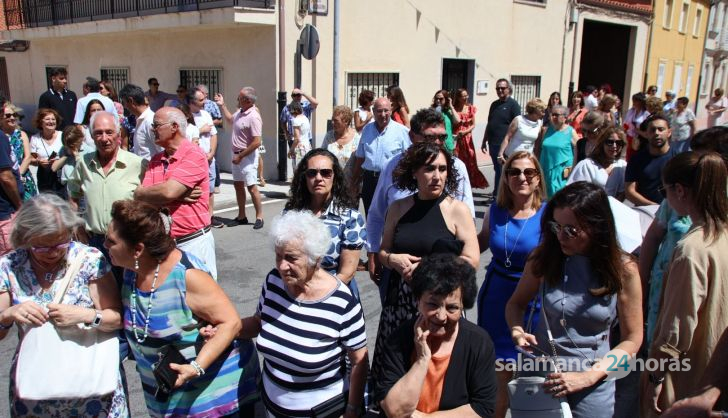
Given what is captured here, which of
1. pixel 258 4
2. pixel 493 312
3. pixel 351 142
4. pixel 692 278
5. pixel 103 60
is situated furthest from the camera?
pixel 103 60

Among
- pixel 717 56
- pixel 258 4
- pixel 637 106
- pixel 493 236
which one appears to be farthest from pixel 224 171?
pixel 717 56

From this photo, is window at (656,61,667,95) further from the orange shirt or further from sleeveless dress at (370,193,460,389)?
the orange shirt

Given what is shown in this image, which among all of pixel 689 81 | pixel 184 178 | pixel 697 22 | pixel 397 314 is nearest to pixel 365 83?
pixel 184 178

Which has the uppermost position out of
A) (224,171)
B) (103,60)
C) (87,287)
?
(103,60)

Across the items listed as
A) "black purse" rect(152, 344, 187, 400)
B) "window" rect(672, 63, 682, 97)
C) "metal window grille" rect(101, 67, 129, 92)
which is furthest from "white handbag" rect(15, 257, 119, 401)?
"window" rect(672, 63, 682, 97)

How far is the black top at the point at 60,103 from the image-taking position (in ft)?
29.1

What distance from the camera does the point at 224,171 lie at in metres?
11.8

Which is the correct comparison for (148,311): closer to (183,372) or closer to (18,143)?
(183,372)

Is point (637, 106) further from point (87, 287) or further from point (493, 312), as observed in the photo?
point (87, 287)

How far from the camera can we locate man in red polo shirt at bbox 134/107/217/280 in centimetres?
367

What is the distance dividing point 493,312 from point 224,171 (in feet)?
31.3

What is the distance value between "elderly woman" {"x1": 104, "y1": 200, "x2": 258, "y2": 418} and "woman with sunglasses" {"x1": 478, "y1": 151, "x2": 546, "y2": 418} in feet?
4.55

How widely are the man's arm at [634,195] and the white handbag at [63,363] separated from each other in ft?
12.3

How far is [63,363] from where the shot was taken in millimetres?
2371
